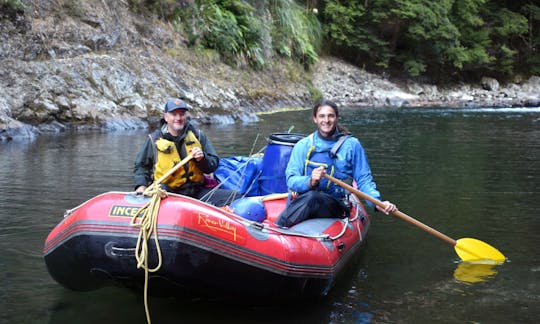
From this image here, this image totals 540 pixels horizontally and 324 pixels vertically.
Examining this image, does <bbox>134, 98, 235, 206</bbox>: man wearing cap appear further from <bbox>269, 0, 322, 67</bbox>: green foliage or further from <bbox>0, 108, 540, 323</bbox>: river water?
<bbox>269, 0, 322, 67</bbox>: green foliage

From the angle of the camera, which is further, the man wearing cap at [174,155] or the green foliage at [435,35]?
the green foliage at [435,35]

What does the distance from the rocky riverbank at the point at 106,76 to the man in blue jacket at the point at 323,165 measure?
35.7ft

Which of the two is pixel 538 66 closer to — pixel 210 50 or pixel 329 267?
pixel 210 50

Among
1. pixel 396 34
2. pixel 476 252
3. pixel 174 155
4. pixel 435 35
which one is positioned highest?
pixel 435 35

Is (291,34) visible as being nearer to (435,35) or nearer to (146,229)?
(435,35)

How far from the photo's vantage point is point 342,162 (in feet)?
17.1

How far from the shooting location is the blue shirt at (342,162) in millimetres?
5199

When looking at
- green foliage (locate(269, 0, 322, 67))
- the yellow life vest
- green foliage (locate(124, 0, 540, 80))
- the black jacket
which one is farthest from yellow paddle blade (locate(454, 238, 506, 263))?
green foliage (locate(269, 0, 322, 67))

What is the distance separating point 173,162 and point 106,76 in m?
13.5

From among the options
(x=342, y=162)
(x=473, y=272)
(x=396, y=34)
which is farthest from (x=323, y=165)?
(x=396, y=34)

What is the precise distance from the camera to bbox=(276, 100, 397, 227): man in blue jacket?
5.16 m

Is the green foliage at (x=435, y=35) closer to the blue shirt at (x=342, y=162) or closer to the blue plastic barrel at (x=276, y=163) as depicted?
the blue plastic barrel at (x=276, y=163)

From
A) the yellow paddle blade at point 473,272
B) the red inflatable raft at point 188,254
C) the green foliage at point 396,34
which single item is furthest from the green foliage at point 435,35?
the red inflatable raft at point 188,254

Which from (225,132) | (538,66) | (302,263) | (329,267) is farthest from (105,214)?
(538,66)
